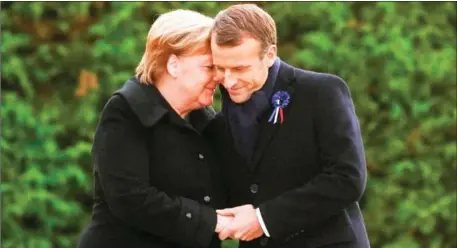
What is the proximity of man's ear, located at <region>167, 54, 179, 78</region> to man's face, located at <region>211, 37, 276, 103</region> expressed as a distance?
0.53ft

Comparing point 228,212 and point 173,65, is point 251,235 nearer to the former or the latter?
point 228,212

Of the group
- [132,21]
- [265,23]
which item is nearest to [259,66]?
[265,23]

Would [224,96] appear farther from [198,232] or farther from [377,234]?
[377,234]

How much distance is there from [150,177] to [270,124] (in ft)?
1.51

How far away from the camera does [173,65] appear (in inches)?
153

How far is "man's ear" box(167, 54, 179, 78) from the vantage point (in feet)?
12.7

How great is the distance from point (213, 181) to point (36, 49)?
3.21 meters

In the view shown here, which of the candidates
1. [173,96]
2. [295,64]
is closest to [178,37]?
[173,96]

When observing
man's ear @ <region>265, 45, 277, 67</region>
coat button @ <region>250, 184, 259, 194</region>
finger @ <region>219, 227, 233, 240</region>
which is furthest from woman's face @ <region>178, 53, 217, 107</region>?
finger @ <region>219, 227, 233, 240</region>

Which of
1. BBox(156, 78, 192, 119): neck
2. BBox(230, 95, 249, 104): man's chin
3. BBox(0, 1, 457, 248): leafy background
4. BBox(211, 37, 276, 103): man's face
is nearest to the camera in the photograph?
BBox(211, 37, 276, 103): man's face

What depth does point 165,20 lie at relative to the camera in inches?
152

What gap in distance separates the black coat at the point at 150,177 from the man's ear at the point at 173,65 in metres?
0.10

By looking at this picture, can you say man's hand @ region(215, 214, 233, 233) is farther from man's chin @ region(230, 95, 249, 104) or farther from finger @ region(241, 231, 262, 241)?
man's chin @ region(230, 95, 249, 104)

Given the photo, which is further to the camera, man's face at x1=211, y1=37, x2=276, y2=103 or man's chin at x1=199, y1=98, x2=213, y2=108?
man's chin at x1=199, y1=98, x2=213, y2=108
